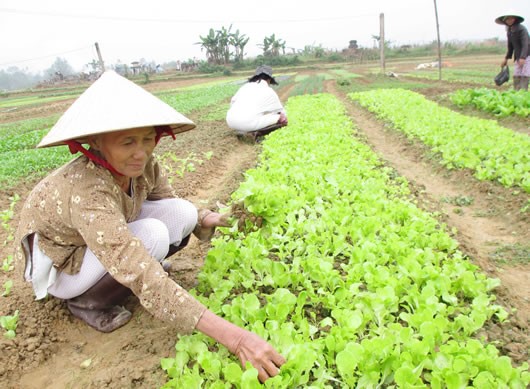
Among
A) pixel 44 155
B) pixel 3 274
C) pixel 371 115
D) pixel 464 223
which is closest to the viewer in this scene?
pixel 3 274

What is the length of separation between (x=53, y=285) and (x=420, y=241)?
2734mm

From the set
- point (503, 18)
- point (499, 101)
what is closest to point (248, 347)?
Result: point (499, 101)

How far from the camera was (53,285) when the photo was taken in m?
2.68

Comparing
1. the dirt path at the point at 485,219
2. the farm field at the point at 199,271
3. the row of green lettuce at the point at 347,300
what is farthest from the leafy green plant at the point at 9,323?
the dirt path at the point at 485,219

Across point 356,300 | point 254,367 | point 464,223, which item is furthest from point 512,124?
point 254,367

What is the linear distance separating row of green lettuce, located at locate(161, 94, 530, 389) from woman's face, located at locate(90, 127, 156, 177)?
782 mm

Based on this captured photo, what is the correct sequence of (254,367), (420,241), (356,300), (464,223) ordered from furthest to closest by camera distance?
(464,223) < (420,241) < (356,300) < (254,367)

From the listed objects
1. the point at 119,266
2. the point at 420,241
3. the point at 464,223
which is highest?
the point at 119,266

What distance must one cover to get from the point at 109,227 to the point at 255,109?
23.4 feet

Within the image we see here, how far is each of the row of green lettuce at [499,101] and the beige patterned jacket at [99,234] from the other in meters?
9.60

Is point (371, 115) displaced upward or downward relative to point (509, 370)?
upward

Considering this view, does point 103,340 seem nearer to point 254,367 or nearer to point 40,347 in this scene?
point 40,347

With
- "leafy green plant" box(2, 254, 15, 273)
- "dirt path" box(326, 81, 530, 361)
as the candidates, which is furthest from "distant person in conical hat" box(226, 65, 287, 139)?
"leafy green plant" box(2, 254, 15, 273)

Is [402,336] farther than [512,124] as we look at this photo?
No
